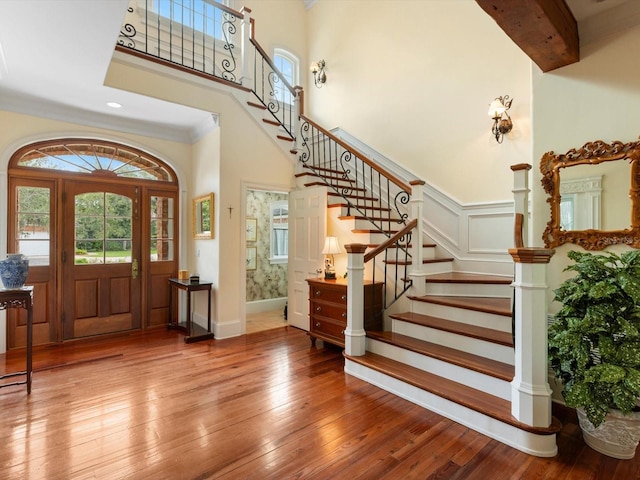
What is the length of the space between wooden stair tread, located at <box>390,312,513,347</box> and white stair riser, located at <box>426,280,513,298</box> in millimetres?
391

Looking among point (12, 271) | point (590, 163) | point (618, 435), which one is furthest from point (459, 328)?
point (12, 271)

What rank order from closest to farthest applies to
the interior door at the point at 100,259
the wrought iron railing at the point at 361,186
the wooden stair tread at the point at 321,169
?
the interior door at the point at 100,259, the wrought iron railing at the point at 361,186, the wooden stair tread at the point at 321,169

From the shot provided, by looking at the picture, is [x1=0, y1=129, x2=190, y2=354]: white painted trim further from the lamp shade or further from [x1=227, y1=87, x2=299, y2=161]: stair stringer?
the lamp shade

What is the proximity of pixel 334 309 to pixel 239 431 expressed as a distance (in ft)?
5.91

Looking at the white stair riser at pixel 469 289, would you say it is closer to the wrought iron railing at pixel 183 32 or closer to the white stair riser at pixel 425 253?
the white stair riser at pixel 425 253

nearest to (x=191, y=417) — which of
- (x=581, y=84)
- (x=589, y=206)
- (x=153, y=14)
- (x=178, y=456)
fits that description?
(x=178, y=456)

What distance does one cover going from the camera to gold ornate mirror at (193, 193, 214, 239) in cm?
468

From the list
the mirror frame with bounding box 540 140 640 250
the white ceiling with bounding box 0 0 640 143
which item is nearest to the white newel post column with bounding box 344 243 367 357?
the mirror frame with bounding box 540 140 640 250

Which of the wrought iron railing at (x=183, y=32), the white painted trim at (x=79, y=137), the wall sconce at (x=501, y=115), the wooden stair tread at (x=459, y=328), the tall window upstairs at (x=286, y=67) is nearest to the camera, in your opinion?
the wooden stair tread at (x=459, y=328)

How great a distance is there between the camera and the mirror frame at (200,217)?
466 centimetres

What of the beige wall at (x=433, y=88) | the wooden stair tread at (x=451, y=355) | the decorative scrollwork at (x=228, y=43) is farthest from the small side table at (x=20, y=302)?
the beige wall at (x=433, y=88)

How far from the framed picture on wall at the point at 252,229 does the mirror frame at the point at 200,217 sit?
46.8 inches

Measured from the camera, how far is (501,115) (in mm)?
4031

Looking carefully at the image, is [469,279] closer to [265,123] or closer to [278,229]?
[265,123]
